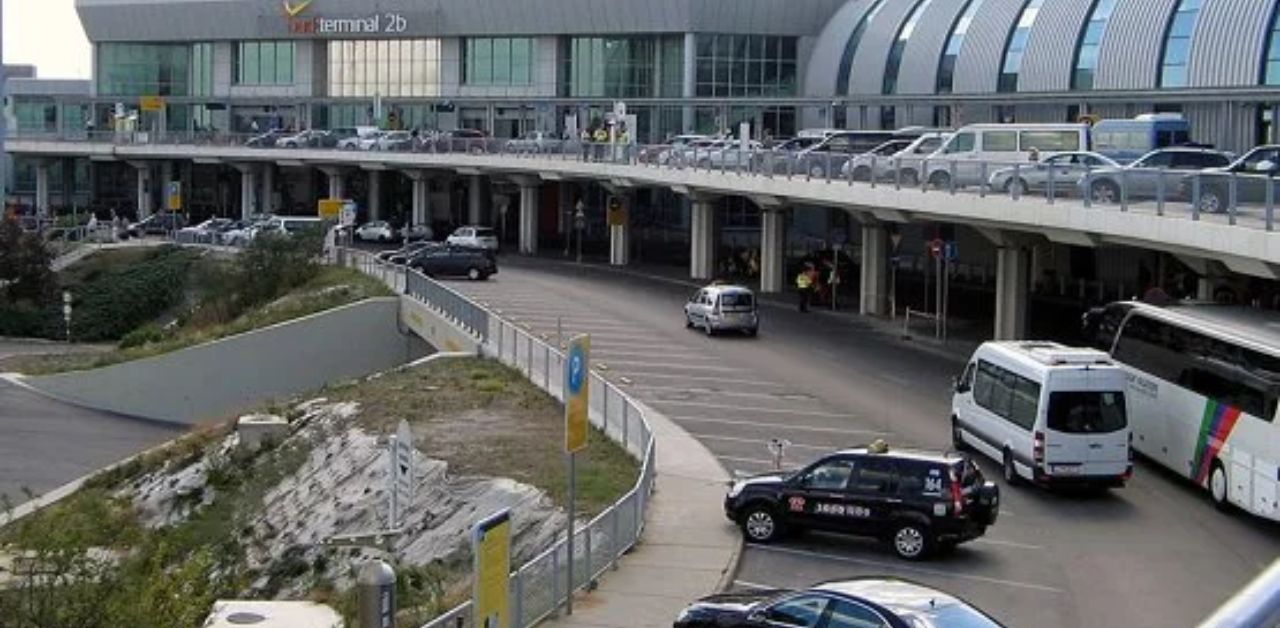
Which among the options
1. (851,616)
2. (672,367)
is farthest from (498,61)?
(851,616)

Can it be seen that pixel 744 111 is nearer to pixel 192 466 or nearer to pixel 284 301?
pixel 284 301

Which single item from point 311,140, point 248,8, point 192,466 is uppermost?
point 248,8

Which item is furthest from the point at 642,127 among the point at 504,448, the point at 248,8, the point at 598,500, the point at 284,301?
the point at 598,500

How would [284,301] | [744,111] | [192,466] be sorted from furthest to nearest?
1. [744,111]
2. [284,301]
3. [192,466]

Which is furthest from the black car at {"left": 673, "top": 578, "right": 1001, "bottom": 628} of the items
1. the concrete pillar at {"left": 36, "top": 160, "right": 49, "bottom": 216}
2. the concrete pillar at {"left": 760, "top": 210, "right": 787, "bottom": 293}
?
the concrete pillar at {"left": 36, "top": 160, "right": 49, "bottom": 216}

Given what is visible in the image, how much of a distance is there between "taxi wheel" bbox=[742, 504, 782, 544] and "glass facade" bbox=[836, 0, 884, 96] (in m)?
58.6

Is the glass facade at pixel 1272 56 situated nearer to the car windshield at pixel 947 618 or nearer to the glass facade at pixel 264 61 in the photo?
the car windshield at pixel 947 618

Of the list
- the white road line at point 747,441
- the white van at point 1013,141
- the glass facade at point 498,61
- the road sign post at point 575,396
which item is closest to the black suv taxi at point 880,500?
the road sign post at point 575,396

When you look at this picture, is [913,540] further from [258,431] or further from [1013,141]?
[1013,141]

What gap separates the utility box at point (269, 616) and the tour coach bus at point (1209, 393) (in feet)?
42.9

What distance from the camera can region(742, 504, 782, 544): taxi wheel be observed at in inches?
928

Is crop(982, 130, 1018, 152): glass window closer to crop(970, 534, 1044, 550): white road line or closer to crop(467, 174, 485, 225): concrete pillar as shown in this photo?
crop(970, 534, 1044, 550): white road line

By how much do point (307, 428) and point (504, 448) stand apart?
8.45 m

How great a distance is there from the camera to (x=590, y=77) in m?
91.9
